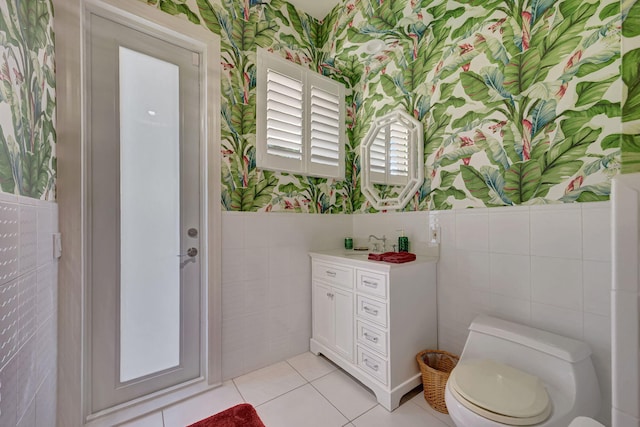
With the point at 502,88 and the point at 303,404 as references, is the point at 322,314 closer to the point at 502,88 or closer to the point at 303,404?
the point at 303,404

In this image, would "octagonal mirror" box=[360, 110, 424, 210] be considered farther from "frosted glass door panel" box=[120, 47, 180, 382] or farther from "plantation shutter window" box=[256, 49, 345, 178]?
"frosted glass door panel" box=[120, 47, 180, 382]

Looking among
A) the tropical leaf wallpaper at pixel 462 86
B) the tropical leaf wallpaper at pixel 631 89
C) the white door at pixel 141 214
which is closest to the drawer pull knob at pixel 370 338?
the tropical leaf wallpaper at pixel 462 86

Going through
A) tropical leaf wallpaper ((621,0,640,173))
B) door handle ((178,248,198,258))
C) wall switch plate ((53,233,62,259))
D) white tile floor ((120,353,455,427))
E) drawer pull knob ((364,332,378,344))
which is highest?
tropical leaf wallpaper ((621,0,640,173))

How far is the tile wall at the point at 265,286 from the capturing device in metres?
1.79

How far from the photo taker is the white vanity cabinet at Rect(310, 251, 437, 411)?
4.95ft

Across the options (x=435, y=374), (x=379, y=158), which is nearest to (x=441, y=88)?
(x=379, y=158)

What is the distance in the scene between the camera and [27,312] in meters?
0.84

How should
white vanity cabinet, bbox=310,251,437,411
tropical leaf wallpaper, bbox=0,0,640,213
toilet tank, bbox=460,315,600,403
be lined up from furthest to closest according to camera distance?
white vanity cabinet, bbox=310,251,437,411 < toilet tank, bbox=460,315,600,403 < tropical leaf wallpaper, bbox=0,0,640,213

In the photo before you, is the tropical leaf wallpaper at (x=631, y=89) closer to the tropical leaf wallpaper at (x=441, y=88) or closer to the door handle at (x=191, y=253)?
the tropical leaf wallpaper at (x=441, y=88)

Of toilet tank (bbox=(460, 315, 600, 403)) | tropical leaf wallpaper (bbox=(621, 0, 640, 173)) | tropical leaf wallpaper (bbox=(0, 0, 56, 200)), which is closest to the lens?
tropical leaf wallpaper (bbox=(621, 0, 640, 173))

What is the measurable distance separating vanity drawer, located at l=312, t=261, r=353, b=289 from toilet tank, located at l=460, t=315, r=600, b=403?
805mm

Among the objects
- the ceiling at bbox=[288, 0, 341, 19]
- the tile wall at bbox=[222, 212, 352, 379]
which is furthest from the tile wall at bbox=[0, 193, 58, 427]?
A: the ceiling at bbox=[288, 0, 341, 19]

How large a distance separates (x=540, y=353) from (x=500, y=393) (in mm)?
351

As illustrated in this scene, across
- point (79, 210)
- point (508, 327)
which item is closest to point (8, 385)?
point (79, 210)
